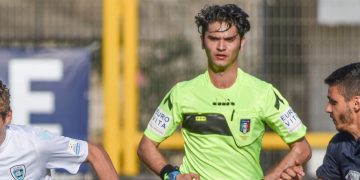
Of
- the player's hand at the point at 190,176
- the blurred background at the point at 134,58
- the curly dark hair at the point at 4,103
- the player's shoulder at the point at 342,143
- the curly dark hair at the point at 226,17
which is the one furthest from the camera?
the blurred background at the point at 134,58

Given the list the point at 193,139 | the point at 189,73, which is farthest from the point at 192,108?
the point at 189,73

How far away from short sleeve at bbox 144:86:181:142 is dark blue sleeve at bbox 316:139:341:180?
1.01m

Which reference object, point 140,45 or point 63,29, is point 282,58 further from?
point 63,29

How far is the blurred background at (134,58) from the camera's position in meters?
11.2

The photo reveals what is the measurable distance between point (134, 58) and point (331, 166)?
458 cm

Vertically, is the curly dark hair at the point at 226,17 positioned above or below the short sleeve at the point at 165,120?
above

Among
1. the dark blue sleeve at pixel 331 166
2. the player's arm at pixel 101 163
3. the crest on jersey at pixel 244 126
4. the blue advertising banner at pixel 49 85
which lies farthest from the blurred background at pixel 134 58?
the player's arm at pixel 101 163

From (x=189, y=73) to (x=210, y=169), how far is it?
13.2 ft

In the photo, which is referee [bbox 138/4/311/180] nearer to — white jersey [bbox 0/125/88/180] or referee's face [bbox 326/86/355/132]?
referee's face [bbox 326/86/355/132]

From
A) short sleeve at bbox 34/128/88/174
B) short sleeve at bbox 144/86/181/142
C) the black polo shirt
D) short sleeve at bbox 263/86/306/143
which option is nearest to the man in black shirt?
the black polo shirt

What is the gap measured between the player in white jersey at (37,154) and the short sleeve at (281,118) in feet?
3.72

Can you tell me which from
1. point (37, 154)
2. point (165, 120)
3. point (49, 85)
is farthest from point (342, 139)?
point (49, 85)

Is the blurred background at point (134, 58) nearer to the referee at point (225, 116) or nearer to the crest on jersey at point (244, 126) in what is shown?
the referee at point (225, 116)

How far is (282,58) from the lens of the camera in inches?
443
